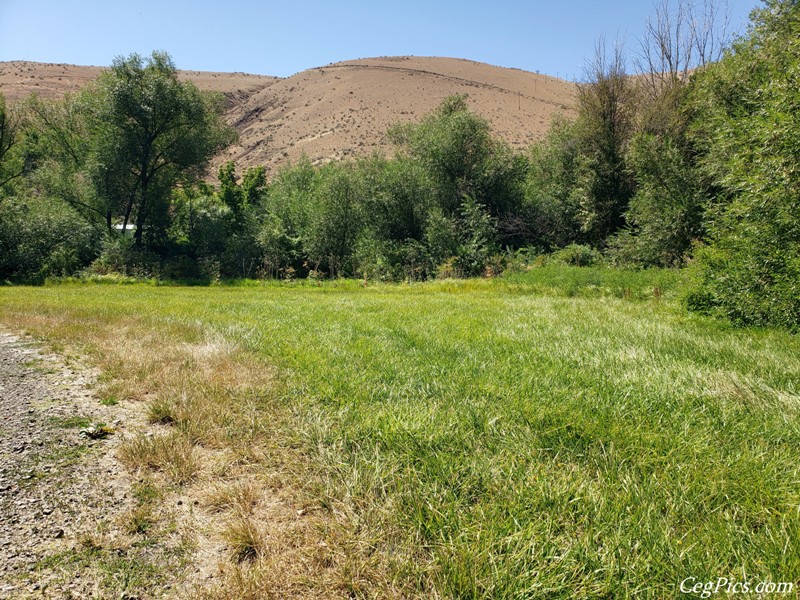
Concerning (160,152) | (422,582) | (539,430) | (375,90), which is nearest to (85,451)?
(422,582)

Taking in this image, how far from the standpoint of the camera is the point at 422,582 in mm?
1595

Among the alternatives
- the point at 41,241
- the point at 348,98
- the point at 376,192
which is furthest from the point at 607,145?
the point at 348,98

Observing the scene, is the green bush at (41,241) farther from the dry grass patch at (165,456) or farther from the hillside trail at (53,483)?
the dry grass patch at (165,456)

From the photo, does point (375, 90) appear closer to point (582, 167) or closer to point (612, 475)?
point (582, 167)

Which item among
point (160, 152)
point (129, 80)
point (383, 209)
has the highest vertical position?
point (129, 80)

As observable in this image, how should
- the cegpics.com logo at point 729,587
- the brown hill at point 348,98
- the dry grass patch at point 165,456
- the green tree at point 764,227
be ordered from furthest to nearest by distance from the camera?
the brown hill at point 348,98 → the green tree at point 764,227 → the dry grass patch at point 165,456 → the cegpics.com logo at point 729,587

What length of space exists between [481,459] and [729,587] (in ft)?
3.95

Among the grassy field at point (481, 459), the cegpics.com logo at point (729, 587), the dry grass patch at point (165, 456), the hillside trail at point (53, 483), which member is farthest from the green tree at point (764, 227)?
the hillside trail at point (53, 483)

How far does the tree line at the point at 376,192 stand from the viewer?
2130cm

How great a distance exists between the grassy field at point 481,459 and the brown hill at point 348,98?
54.1m

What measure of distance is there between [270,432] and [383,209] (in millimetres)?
28246

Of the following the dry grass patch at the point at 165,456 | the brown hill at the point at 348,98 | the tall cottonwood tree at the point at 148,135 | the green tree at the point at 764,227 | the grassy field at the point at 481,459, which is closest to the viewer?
the grassy field at the point at 481,459

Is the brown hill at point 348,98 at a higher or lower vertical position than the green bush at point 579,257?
higher

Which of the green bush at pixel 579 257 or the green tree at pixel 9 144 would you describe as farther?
the green tree at pixel 9 144
